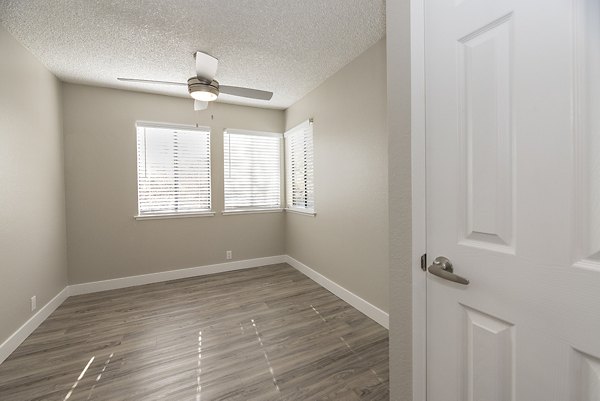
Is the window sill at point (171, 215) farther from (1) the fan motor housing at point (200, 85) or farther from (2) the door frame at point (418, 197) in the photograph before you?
(2) the door frame at point (418, 197)

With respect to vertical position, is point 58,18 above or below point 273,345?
above

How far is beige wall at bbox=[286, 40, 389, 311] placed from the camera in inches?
90.3

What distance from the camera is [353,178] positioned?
2645mm

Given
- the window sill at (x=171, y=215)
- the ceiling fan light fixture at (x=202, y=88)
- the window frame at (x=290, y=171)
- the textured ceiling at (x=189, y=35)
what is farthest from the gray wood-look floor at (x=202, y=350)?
the textured ceiling at (x=189, y=35)

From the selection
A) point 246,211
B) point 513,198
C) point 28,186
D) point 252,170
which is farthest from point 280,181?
point 513,198

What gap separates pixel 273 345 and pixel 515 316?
1777mm

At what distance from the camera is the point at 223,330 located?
226 cm

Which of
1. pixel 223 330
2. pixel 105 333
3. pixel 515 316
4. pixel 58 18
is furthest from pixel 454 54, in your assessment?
pixel 105 333

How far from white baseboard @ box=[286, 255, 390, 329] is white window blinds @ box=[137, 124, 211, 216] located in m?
1.74

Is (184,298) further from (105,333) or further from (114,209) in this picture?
(114,209)

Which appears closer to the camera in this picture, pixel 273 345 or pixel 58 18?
pixel 58 18

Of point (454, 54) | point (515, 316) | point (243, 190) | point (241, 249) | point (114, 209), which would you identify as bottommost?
point (241, 249)

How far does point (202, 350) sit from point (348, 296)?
1.52 metres

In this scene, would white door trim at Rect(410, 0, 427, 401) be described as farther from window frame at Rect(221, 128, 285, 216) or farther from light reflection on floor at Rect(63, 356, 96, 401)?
window frame at Rect(221, 128, 285, 216)
